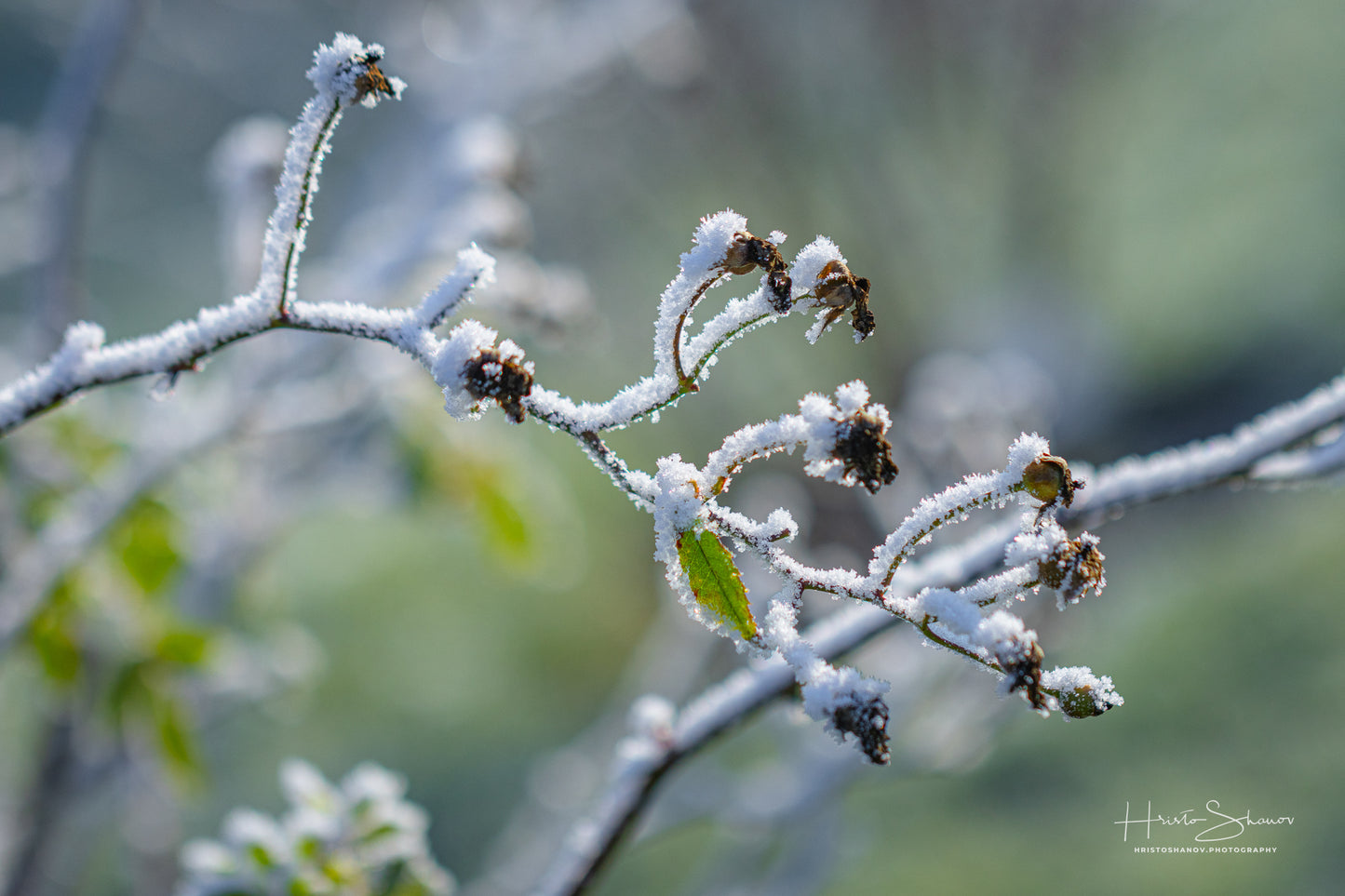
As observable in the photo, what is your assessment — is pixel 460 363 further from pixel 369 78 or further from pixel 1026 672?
pixel 1026 672

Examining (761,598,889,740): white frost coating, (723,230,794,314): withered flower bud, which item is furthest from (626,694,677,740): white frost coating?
(723,230,794,314): withered flower bud

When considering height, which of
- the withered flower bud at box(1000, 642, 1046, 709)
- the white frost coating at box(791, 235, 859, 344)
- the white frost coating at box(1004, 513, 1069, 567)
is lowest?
the withered flower bud at box(1000, 642, 1046, 709)

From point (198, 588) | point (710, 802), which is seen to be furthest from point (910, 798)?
point (198, 588)

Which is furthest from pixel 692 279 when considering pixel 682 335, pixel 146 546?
pixel 146 546

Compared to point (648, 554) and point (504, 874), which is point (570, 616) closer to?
point (648, 554)

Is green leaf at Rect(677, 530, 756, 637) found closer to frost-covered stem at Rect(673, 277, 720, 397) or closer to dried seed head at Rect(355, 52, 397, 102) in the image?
frost-covered stem at Rect(673, 277, 720, 397)
